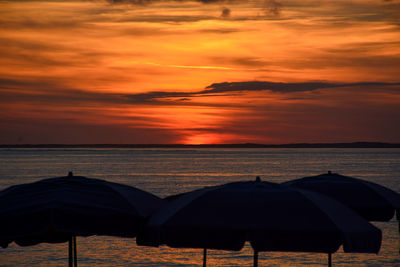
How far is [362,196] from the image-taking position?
1166 cm

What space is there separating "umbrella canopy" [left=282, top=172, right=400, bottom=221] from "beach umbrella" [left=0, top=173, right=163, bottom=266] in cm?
398

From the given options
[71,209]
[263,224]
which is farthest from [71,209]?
[263,224]

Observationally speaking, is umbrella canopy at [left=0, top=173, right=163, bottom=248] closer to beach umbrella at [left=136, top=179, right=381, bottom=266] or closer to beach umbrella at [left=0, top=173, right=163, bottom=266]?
beach umbrella at [left=0, top=173, right=163, bottom=266]

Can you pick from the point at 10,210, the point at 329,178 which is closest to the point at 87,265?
the point at 329,178

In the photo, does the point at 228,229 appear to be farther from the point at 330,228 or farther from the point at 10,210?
the point at 10,210

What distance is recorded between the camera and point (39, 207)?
848 cm

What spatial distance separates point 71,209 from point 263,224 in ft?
9.03

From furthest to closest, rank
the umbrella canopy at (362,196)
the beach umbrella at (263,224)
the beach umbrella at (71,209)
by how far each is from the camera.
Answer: the umbrella canopy at (362,196), the beach umbrella at (71,209), the beach umbrella at (263,224)

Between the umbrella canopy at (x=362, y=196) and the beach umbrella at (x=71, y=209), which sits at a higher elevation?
the umbrella canopy at (x=362, y=196)

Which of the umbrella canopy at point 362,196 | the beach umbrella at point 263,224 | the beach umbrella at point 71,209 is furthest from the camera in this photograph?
the umbrella canopy at point 362,196

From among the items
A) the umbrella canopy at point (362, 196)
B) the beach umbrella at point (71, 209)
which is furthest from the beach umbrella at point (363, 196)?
the beach umbrella at point (71, 209)

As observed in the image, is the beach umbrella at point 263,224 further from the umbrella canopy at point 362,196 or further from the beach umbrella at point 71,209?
the umbrella canopy at point 362,196

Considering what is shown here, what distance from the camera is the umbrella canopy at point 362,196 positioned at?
11539mm

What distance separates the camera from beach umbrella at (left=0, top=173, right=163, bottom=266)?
27.2 ft
